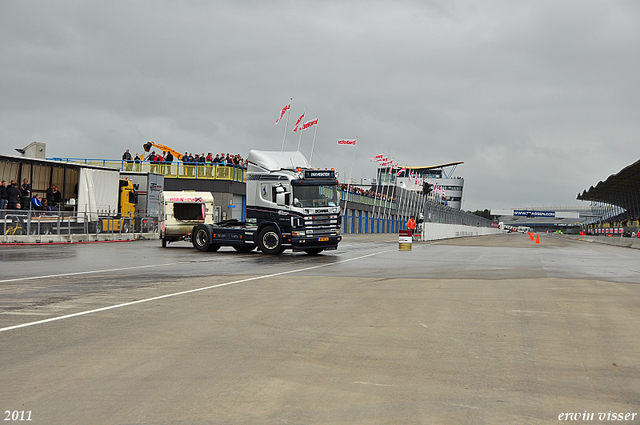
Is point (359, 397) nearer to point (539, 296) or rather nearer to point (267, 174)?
point (539, 296)

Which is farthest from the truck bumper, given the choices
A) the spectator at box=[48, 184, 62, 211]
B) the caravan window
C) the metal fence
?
the metal fence

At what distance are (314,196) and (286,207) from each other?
1131mm

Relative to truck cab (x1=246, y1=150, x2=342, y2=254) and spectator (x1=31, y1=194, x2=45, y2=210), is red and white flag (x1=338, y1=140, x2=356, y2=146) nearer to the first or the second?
spectator (x1=31, y1=194, x2=45, y2=210)

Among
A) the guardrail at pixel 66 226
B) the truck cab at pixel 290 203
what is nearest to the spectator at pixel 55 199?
the guardrail at pixel 66 226

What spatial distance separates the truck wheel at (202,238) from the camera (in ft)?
82.4

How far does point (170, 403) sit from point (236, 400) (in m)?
0.48

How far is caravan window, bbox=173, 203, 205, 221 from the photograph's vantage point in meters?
30.7

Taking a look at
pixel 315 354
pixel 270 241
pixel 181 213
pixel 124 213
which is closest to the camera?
pixel 315 354

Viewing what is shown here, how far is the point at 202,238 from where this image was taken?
83.3 ft

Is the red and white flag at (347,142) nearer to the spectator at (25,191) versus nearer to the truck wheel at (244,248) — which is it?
the spectator at (25,191)

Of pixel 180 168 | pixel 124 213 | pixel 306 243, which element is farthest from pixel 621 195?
pixel 306 243

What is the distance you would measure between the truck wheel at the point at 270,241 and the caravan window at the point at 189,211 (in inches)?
331

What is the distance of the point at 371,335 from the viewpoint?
720cm

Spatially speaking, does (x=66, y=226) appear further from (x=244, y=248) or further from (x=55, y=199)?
(x=244, y=248)
